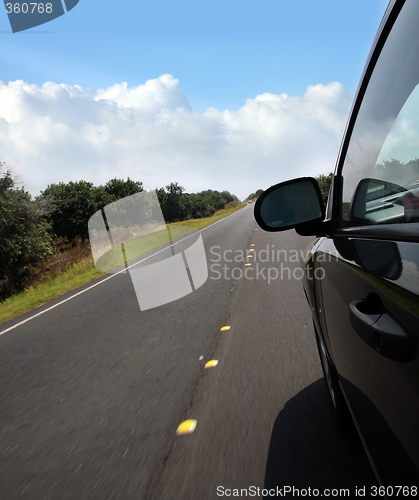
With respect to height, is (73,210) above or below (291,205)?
above

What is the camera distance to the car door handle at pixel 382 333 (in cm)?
91

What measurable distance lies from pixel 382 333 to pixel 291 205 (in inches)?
48.8

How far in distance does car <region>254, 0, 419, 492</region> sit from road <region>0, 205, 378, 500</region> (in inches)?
18.5

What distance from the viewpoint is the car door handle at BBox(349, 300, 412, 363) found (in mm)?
912

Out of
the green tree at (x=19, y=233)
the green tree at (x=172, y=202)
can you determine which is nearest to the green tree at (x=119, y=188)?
the green tree at (x=172, y=202)

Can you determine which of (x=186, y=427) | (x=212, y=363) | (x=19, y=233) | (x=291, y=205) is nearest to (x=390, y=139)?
(x=291, y=205)

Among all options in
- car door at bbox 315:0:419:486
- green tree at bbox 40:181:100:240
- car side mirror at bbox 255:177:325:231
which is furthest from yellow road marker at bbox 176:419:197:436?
green tree at bbox 40:181:100:240

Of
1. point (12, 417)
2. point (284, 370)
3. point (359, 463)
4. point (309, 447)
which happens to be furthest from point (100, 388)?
point (359, 463)

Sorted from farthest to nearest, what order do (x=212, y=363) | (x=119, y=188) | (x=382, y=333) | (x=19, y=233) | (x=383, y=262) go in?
(x=119, y=188), (x=19, y=233), (x=212, y=363), (x=383, y=262), (x=382, y=333)

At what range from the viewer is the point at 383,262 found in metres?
1.16

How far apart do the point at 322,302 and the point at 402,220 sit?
92 cm

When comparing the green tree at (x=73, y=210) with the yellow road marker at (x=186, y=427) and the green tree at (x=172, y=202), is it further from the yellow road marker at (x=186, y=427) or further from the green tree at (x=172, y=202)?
the yellow road marker at (x=186, y=427)

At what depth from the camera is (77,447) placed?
8.17 ft

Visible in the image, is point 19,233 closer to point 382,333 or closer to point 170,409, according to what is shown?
point 170,409
